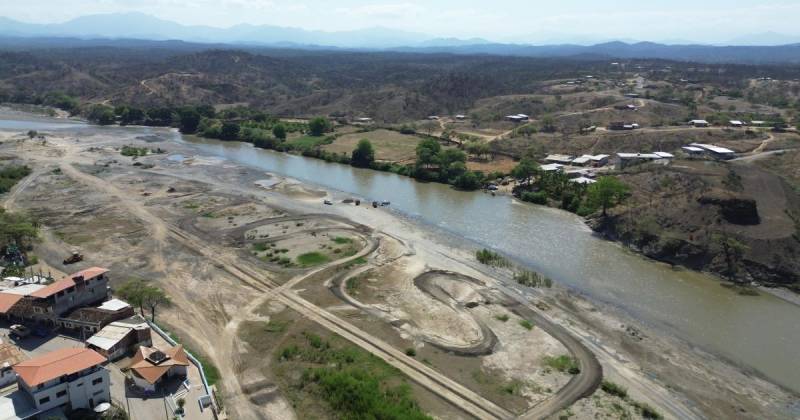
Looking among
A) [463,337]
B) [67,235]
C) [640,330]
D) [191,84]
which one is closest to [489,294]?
[463,337]

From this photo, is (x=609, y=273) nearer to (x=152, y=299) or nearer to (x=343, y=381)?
(x=343, y=381)

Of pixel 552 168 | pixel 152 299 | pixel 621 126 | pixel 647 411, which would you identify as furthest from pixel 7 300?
pixel 621 126

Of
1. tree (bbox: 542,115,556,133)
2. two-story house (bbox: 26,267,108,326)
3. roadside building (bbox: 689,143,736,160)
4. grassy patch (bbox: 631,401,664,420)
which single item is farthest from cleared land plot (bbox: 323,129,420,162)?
grassy patch (bbox: 631,401,664,420)

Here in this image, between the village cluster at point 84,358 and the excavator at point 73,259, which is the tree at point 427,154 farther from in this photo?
the village cluster at point 84,358

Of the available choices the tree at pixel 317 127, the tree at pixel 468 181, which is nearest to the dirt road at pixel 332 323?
the tree at pixel 468 181

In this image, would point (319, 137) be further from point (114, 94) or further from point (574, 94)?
point (114, 94)
